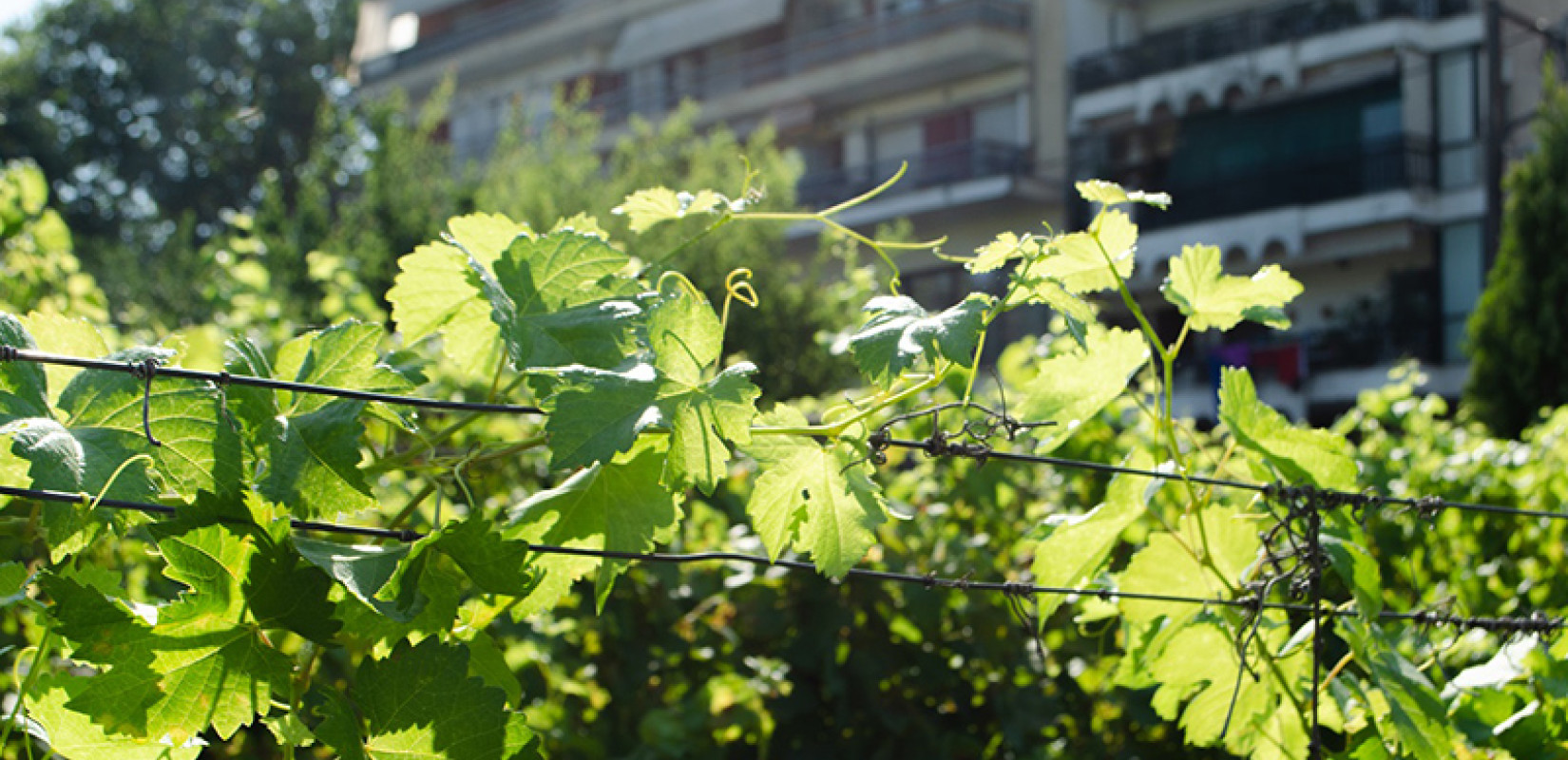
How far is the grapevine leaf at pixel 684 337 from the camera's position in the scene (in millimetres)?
1270

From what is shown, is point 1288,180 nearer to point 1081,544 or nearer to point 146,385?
point 1081,544

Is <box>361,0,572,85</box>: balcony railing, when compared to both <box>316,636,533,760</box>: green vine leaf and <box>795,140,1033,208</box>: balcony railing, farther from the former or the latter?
<box>316,636,533,760</box>: green vine leaf

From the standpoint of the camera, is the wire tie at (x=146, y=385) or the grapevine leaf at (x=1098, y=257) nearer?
the wire tie at (x=146, y=385)

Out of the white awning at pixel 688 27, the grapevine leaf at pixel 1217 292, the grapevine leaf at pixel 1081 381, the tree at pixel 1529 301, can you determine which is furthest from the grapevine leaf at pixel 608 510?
the white awning at pixel 688 27

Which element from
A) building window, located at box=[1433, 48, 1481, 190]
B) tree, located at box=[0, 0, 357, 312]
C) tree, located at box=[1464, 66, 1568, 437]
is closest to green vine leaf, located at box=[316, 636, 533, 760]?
tree, located at box=[1464, 66, 1568, 437]

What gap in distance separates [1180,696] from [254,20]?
3129 centimetres

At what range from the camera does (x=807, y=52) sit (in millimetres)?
21641

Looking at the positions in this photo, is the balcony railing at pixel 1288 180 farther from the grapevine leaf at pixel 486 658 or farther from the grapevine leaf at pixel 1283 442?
the grapevine leaf at pixel 486 658

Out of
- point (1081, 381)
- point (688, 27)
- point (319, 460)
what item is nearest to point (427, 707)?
point (319, 460)

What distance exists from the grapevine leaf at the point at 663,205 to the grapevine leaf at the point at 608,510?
0.89 ft

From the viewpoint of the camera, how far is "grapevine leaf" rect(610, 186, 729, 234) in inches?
59.3

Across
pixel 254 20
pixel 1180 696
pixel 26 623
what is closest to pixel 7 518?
pixel 1180 696

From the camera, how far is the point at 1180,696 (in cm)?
187

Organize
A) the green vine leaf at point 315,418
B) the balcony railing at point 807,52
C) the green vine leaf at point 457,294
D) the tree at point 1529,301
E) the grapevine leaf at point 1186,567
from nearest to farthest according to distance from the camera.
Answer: the green vine leaf at point 315,418, the green vine leaf at point 457,294, the grapevine leaf at point 1186,567, the tree at point 1529,301, the balcony railing at point 807,52
